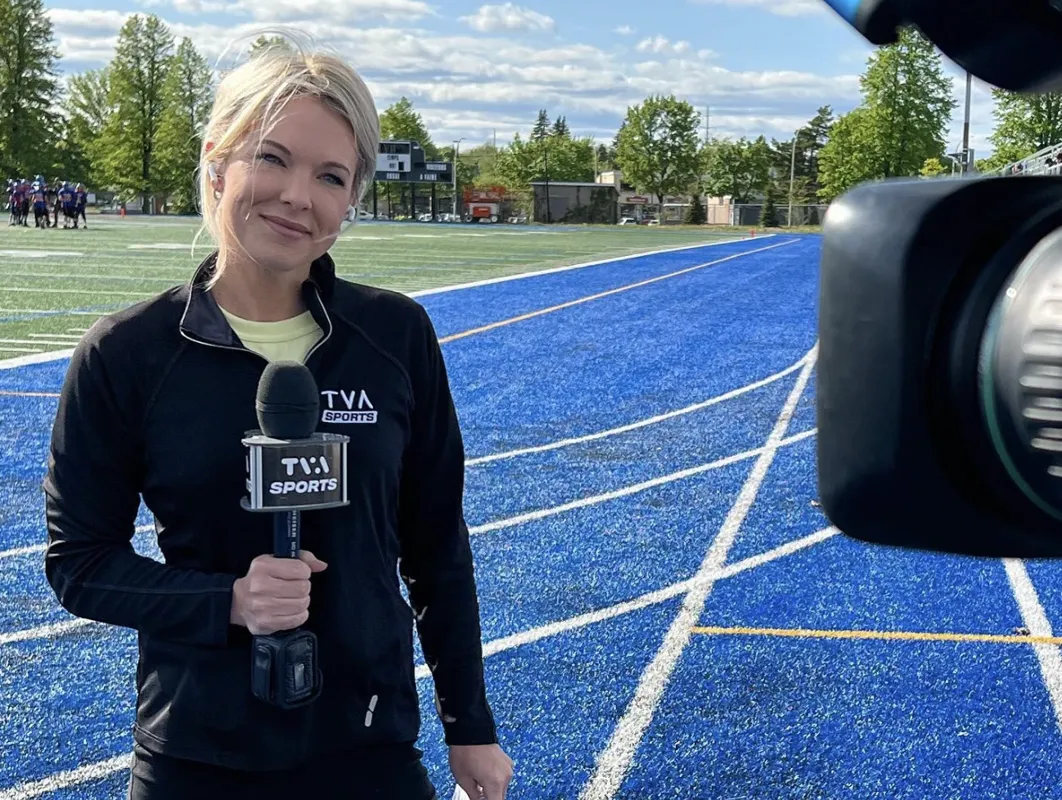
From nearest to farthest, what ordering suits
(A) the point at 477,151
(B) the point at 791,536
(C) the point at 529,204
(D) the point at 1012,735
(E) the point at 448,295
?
1. (D) the point at 1012,735
2. (B) the point at 791,536
3. (E) the point at 448,295
4. (C) the point at 529,204
5. (A) the point at 477,151

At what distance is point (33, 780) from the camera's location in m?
3.36

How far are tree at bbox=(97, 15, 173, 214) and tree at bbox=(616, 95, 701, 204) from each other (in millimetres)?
31102

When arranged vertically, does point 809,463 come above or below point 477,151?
below

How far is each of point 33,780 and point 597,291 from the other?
1474 cm

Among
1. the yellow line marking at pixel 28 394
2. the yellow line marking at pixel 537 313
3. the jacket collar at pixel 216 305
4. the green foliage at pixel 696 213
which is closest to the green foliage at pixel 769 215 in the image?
the green foliage at pixel 696 213

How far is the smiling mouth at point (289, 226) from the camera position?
5.72ft

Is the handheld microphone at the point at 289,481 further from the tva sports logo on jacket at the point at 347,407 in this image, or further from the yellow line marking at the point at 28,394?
the yellow line marking at the point at 28,394

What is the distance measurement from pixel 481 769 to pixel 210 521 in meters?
0.64

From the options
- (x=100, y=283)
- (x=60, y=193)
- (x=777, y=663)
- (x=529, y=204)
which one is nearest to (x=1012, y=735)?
(x=777, y=663)

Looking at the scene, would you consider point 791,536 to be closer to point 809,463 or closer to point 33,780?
point 809,463

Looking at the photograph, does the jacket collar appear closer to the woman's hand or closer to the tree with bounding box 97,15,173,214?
the woman's hand

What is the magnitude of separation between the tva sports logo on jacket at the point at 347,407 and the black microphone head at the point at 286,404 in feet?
0.75

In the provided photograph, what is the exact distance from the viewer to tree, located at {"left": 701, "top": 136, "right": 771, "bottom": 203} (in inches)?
3314

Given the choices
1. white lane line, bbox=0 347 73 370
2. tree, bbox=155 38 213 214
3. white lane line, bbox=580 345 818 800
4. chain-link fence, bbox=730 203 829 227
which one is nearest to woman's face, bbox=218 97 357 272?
white lane line, bbox=580 345 818 800
